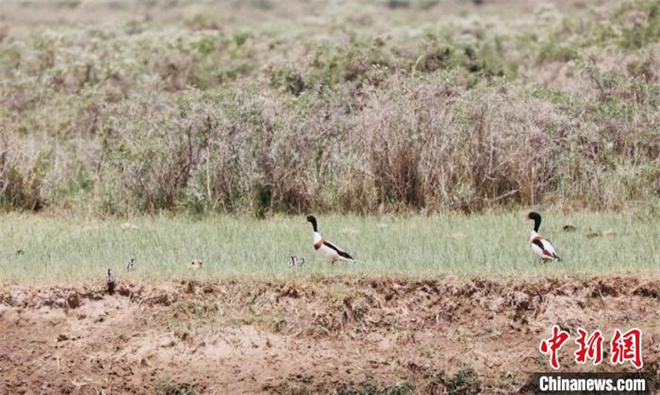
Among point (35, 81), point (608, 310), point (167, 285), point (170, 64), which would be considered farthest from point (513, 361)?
point (170, 64)

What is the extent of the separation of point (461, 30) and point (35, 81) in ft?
53.8

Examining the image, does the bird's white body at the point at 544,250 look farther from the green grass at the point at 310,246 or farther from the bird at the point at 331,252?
the bird at the point at 331,252

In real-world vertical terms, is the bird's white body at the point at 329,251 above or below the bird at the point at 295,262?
above

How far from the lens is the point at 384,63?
20.9 m

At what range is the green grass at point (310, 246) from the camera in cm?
1108

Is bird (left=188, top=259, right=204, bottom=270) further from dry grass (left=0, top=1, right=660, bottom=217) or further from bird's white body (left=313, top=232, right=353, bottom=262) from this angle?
dry grass (left=0, top=1, right=660, bottom=217)

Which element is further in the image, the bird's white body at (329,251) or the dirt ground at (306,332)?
the bird's white body at (329,251)

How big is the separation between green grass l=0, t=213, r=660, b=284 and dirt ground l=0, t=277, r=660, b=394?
0.25 meters

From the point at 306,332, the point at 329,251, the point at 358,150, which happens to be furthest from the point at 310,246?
the point at 358,150

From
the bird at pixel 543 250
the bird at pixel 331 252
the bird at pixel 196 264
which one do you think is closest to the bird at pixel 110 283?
the bird at pixel 196 264

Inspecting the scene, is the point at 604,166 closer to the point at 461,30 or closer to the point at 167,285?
the point at 167,285

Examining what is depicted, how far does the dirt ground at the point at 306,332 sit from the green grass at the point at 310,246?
0.25m

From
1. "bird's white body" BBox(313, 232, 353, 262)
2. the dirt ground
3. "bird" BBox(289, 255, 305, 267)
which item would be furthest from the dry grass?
the dirt ground

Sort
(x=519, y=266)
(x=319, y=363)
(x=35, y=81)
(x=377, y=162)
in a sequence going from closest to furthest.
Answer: (x=319, y=363), (x=519, y=266), (x=377, y=162), (x=35, y=81)
